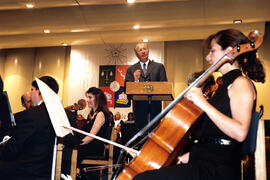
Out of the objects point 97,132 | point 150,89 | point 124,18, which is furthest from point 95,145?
point 124,18

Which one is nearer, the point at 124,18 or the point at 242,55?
the point at 242,55

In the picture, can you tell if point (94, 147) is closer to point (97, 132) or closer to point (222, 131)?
point (97, 132)

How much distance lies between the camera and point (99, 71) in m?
8.41

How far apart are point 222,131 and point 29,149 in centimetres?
151

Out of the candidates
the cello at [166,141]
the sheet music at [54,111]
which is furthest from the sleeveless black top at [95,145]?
the cello at [166,141]

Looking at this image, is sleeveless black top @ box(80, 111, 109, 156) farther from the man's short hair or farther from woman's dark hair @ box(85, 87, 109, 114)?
the man's short hair

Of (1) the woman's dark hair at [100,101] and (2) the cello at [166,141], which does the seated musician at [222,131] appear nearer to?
(2) the cello at [166,141]

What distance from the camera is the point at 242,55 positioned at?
5.33 feet

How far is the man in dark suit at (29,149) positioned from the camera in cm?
214

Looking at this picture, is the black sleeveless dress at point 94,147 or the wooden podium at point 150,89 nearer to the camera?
the wooden podium at point 150,89

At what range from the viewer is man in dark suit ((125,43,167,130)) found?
12.1ft

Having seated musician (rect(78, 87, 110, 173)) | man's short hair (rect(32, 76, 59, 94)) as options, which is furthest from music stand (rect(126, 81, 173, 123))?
man's short hair (rect(32, 76, 59, 94))

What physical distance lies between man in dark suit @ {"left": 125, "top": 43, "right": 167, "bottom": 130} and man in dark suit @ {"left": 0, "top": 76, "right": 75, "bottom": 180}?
1514 millimetres

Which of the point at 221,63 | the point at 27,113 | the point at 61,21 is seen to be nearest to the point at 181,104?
the point at 221,63
